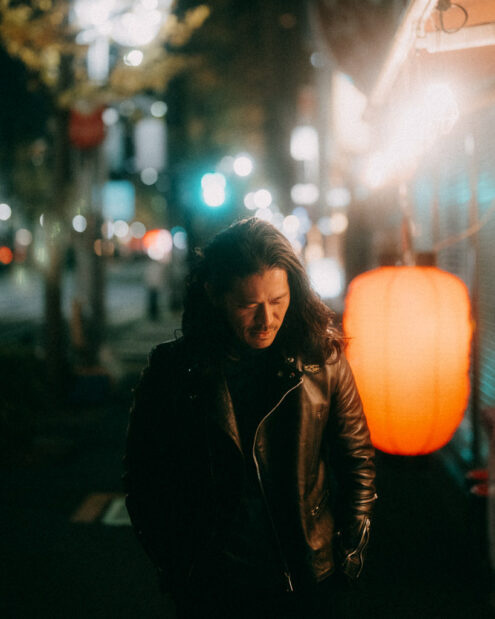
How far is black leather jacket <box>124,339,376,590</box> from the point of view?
7.21 feet

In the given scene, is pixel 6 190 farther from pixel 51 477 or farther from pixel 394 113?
pixel 394 113

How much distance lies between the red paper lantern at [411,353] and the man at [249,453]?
45 centimetres

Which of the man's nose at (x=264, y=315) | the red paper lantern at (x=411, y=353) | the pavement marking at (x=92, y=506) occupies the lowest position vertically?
the pavement marking at (x=92, y=506)

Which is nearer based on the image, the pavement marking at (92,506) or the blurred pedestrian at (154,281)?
the pavement marking at (92,506)

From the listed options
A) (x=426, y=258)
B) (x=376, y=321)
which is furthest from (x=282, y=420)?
(x=426, y=258)

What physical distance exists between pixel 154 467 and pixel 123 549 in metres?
3.13

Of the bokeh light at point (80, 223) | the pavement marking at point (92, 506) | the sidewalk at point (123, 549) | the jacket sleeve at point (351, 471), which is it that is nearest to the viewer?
the jacket sleeve at point (351, 471)

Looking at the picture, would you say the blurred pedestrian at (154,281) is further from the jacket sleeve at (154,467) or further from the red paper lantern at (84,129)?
the jacket sleeve at (154,467)

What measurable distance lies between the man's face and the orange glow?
184ft

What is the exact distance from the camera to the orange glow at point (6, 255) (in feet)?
180

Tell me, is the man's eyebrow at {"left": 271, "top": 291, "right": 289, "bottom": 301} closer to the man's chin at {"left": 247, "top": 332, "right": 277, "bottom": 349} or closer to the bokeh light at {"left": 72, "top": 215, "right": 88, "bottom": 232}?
the man's chin at {"left": 247, "top": 332, "right": 277, "bottom": 349}

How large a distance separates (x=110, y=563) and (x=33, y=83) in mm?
7235

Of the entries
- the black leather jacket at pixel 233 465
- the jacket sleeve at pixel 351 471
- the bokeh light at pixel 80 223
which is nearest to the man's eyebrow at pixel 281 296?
the black leather jacket at pixel 233 465

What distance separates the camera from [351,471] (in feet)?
7.82
